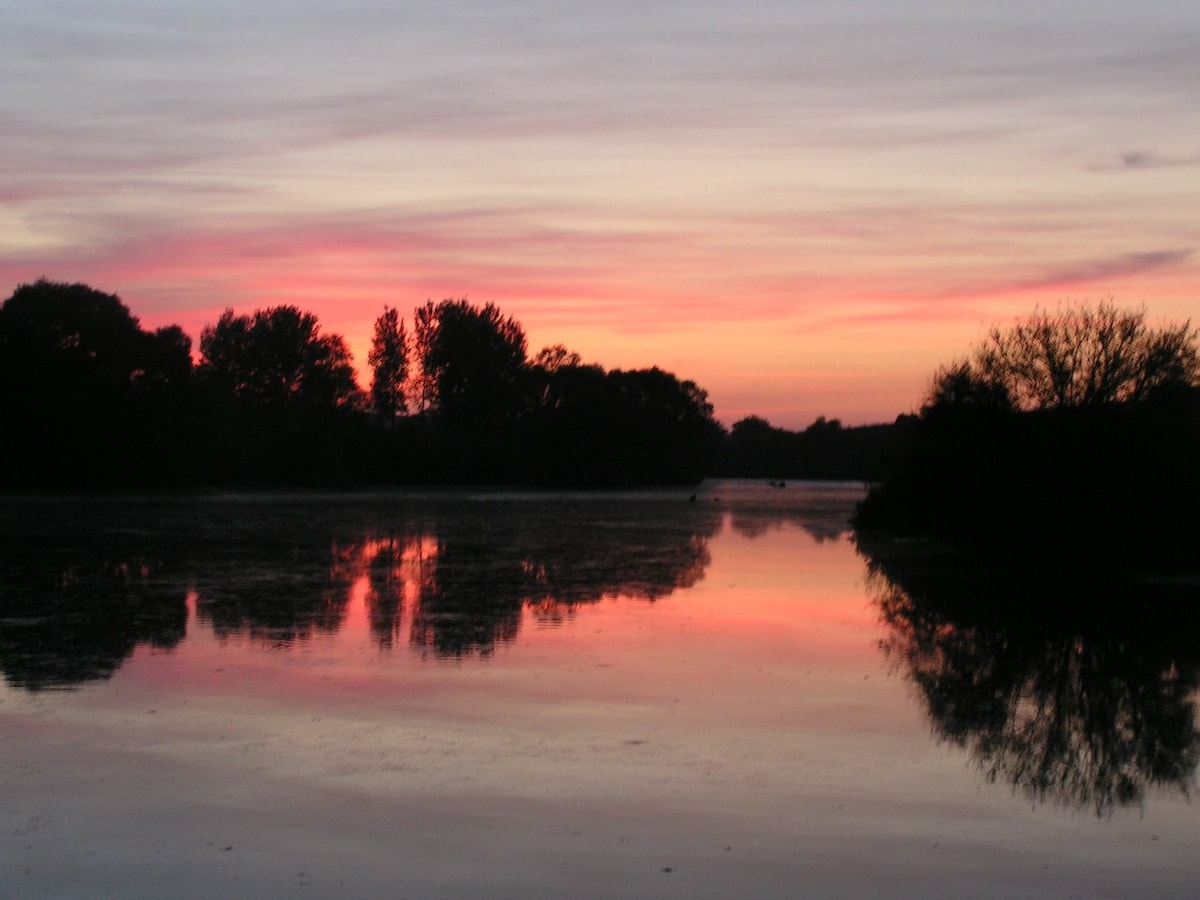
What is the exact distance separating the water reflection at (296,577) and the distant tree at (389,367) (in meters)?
50.8

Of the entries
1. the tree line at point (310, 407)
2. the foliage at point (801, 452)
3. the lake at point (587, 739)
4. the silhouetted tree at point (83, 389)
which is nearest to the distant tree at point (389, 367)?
the tree line at point (310, 407)

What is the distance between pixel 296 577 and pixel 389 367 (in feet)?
238

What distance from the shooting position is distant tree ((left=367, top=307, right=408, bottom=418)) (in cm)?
9119

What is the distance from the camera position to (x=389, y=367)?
9200cm

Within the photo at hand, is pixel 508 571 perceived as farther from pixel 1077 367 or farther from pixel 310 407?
pixel 310 407

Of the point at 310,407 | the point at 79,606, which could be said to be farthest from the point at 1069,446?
the point at 310,407

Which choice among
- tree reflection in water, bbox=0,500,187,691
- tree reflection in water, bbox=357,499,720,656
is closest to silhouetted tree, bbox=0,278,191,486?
tree reflection in water, bbox=357,499,720,656

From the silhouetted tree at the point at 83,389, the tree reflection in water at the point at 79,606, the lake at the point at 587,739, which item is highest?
the silhouetted tree at the point at 83,389

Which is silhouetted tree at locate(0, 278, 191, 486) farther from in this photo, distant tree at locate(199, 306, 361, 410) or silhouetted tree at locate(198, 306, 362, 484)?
distant tree at locate(199, 306, 361, 410)

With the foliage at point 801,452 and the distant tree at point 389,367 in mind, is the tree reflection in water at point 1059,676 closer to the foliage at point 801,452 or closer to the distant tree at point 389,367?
the distant tree at point 389,367

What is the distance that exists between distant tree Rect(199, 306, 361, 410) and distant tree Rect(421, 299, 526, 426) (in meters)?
6.44

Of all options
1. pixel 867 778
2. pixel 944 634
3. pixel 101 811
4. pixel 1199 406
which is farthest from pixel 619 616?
pixel 1199 406

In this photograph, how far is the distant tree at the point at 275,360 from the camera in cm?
9256

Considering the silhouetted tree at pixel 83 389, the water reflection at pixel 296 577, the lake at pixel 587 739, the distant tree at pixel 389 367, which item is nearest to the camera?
the lake at pixel 587 739
